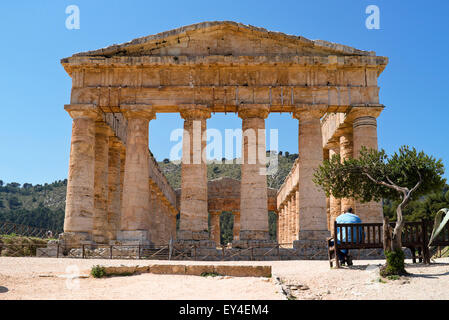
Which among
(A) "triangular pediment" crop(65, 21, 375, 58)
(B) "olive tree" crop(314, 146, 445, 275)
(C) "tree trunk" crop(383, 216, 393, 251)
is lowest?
(C) "tree trunk" crop(383, 216, 393, 251)

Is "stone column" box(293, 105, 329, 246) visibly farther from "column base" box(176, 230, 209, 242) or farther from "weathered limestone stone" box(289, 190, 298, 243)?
"weathered limestone stone" box(289, 190, 298, 243)

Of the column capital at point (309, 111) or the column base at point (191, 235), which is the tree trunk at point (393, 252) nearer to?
the column base at point (191, 235)

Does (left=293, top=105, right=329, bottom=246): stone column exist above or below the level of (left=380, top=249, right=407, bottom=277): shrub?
above

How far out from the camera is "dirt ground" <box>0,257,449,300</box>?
344 inches

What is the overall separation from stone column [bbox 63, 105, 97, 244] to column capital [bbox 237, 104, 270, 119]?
7778 mm

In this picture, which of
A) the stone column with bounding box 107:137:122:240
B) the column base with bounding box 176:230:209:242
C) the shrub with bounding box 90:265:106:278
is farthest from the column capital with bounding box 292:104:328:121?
the shrub with bounding box 90:265:106:278

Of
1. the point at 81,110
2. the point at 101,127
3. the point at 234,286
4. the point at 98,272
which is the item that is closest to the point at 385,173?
the point at 234,286

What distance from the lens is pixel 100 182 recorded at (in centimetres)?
2652

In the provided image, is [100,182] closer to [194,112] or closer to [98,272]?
[194,112]

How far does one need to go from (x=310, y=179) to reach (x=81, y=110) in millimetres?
12465

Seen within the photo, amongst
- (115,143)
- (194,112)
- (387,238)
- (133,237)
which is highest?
(194,112)

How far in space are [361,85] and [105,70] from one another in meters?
13.7

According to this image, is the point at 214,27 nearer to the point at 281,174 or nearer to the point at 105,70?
the point at 105,70
